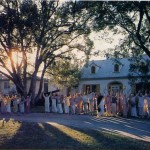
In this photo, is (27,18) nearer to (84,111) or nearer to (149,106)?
(84,111)

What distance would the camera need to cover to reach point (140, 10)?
73.9 ft

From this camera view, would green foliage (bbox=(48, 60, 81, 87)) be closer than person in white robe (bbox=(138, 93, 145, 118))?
No

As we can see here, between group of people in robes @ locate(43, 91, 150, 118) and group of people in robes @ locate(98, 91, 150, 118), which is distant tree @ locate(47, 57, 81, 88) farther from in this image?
group of people in robes @ locate(98, 91, 150, 118)

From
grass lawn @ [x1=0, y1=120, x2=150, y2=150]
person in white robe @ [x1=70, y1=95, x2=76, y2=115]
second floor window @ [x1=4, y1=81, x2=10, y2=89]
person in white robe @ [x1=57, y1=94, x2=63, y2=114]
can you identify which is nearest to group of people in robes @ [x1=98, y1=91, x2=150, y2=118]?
person in white robe @ [x1=70, y1=95, x2=76, y2=115]

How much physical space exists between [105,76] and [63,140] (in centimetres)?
4298

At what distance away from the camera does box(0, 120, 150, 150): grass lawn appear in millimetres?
12664

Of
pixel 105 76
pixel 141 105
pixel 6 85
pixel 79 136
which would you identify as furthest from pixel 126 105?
pixel 6 85

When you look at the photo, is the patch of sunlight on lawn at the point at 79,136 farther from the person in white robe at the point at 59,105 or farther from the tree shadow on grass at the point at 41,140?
the person in white robe at the point at 59,105

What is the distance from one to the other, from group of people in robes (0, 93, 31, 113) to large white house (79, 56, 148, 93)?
21771 mm

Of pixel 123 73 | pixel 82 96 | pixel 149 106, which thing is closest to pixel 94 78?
pixel 123 73

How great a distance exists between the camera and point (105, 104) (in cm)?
2728

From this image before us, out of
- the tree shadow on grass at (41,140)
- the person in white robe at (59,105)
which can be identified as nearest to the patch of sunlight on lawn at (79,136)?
the tree shadow on grass at (41,140)

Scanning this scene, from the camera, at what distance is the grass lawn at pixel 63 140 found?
1266 centimetres

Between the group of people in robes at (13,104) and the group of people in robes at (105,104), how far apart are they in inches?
85.1
